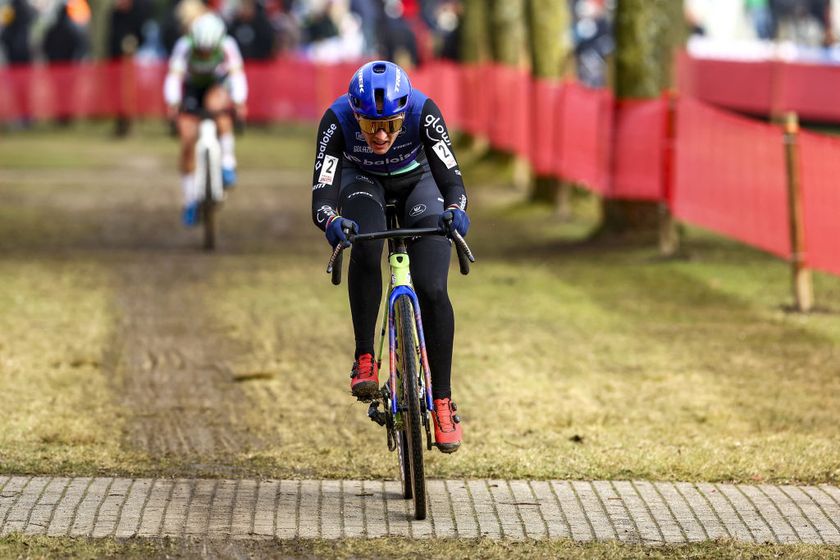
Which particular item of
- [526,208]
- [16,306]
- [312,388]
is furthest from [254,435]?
[526,208]

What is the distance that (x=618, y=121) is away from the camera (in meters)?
17.5

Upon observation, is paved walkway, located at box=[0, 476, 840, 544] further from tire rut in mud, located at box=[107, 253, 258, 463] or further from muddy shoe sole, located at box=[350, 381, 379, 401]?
tire rut in mud, located at box=[107, 253, 258, 463]

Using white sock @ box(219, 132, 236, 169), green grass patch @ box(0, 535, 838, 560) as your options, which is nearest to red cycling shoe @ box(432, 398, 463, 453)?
green grass patch @ box(0, 535, 838, 560)

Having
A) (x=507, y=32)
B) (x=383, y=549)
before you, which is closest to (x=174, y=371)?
(x=383, y=549)

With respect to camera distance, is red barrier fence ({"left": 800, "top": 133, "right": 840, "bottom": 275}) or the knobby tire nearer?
red barrier fence ({"left": 800, "top": 133, "right": 840, "bottom": 275})

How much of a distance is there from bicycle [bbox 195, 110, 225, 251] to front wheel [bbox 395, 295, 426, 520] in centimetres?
933

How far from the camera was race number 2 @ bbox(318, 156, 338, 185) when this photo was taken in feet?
25.8

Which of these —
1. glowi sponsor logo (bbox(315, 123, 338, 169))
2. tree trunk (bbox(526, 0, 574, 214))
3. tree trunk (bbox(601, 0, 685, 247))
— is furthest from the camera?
tree trunk (bbox(526, 0, 574, 214))

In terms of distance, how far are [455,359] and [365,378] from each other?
3.58 m

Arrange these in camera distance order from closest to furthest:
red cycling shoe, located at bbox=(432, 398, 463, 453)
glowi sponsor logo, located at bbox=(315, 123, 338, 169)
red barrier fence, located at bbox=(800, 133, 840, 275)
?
red cycling shoe, located at bbox=(432, 398, 463, 453) → glowi sponsor logo, located at bbox=(315, 123, 338, 169) → red barrier fence, located at bbox=(800, 133, 840, 275)

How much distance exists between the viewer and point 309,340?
→ 12.1 meters

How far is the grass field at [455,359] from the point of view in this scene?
8750mm

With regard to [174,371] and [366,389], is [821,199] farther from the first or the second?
[366,389]

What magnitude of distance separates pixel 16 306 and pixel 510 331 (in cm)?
368
